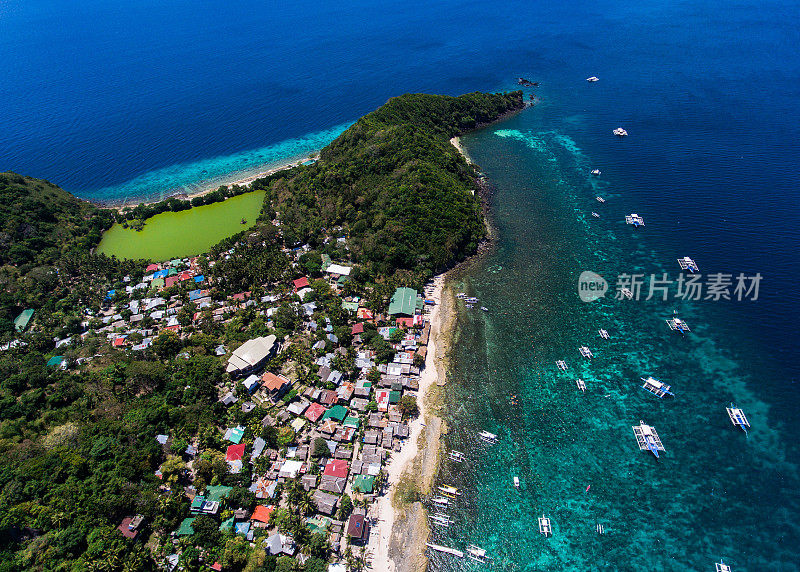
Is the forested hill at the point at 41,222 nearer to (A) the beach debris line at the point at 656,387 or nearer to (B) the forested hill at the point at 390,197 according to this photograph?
(B) the forested hill at the point at 390,197

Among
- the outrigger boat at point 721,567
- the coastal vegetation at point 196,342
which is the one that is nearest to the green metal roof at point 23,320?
the coastal vegetation at point 196,342

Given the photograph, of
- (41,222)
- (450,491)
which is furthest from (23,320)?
(450,491)

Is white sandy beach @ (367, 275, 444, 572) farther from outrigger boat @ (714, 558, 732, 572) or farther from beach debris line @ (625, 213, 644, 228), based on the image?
beach debris line @ (625, 213, 644, 228)

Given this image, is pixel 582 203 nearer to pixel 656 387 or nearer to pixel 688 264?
pixel 688 264

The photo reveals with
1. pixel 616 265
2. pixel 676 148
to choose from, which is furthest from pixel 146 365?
pixel 676 148

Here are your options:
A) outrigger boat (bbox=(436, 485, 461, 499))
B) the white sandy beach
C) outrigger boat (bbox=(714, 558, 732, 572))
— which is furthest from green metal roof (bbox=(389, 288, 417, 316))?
outrigger boat (bbox=(714, 558, 732, 572))

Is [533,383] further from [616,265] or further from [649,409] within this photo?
[616,265]
